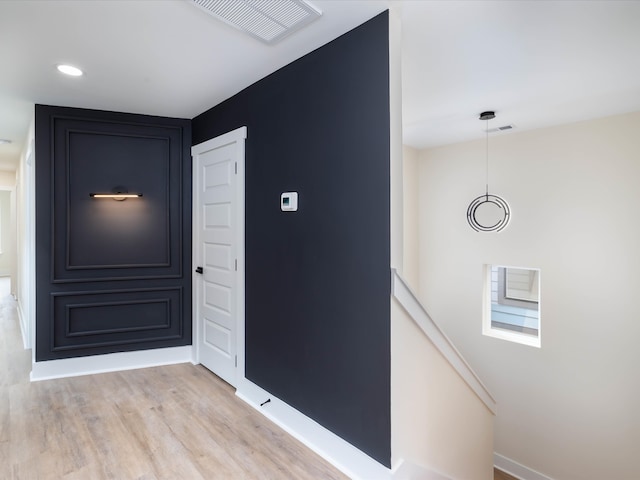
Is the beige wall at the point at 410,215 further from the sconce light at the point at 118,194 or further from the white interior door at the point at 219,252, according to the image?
the sconce light at the point at 118,194

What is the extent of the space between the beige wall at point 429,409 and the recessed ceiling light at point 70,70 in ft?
8.91

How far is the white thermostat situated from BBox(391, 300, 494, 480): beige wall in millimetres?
966

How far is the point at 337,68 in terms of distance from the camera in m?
2.12

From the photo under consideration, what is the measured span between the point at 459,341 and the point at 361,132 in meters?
3.94

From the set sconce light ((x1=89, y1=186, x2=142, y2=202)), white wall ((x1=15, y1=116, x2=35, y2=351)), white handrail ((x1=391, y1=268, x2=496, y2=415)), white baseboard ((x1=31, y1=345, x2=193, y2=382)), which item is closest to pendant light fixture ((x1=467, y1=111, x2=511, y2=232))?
white handrail ((x1=391, y1=268, x2=496, y2=415))

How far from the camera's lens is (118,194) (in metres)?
3.53

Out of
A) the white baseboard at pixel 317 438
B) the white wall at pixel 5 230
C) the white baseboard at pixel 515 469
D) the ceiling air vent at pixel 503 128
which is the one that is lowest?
the white baseboard at pixel 515 469

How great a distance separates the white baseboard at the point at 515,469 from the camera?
13.9 ft

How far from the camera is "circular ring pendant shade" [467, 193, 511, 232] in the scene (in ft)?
14.5

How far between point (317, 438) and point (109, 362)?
2391mm

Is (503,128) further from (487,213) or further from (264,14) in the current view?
(264,14)

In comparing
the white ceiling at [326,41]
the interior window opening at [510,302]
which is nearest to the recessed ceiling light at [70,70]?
the white ceiling at [326,41]

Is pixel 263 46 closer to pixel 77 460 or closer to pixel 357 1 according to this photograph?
pixel 357 1

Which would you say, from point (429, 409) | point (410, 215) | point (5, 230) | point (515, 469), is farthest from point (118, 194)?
point (5, 230)
